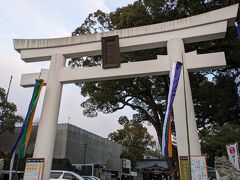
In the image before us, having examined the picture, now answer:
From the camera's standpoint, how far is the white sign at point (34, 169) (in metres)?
7.57

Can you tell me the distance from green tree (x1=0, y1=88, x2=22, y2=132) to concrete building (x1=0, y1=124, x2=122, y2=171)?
8.61 ft

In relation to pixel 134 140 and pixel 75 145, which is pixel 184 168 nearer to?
pixel 75 145

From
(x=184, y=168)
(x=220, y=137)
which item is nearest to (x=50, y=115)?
(x=184, y=168)

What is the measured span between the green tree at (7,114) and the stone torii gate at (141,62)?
52.6 feet

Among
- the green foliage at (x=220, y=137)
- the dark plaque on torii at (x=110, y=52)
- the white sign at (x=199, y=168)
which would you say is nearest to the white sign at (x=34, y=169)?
the dark plaque on torii at (x=110, y=52)

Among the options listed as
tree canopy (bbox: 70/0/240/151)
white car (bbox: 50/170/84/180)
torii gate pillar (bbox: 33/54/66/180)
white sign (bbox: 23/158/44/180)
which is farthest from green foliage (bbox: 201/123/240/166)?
white sign (bbox: 23/158/44/180)

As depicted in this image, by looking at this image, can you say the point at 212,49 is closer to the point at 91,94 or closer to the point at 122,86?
the point at 122,86

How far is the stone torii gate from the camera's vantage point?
7645mm

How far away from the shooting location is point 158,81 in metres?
15.5

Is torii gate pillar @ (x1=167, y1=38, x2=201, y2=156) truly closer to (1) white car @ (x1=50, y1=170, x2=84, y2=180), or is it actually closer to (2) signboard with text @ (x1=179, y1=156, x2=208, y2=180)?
(2) signboard with text @ (x1=179, y1=156, x2=208, y2=180)

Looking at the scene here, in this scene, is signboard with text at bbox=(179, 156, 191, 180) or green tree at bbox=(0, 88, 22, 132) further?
green tree at bbox=(0, 88, 22, 132)

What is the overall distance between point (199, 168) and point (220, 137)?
18.8m

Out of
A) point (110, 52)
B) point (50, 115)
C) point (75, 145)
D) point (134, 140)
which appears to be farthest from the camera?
point (134, 140)

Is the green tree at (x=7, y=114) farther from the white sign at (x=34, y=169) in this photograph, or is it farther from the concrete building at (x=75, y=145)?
the white sign at (x=34, y=169)
